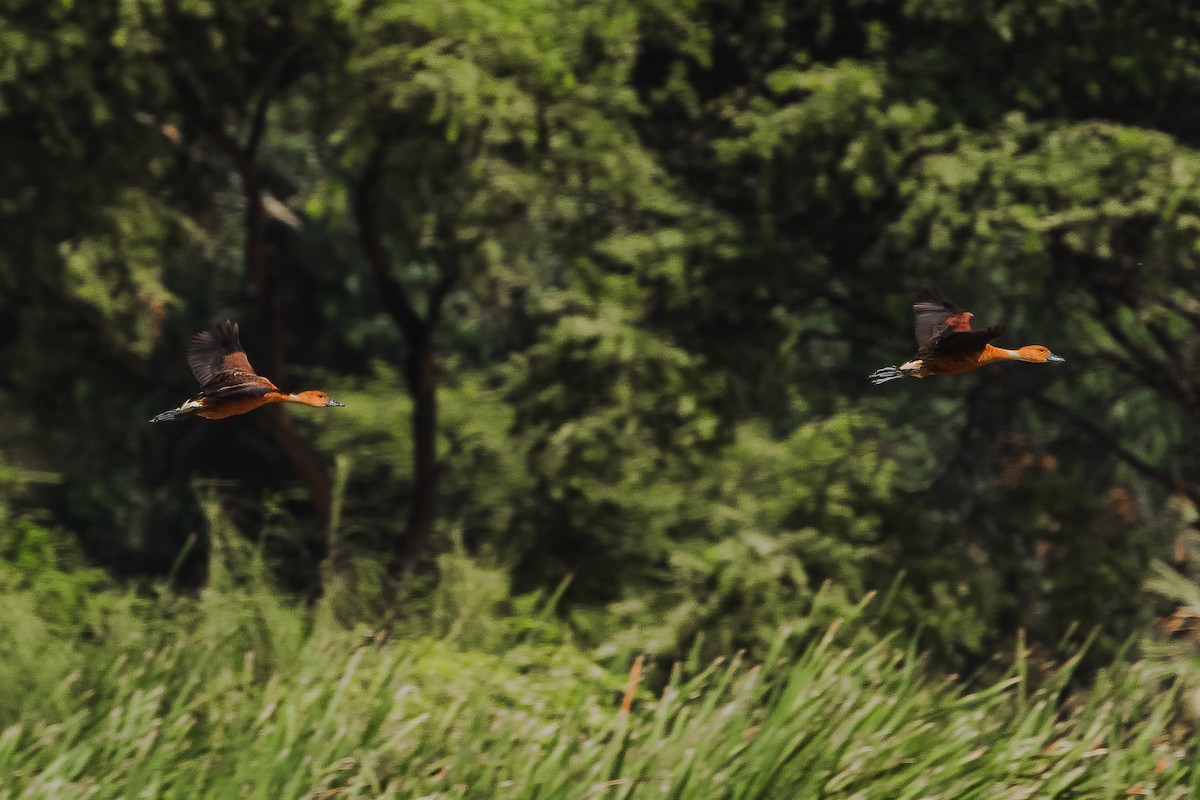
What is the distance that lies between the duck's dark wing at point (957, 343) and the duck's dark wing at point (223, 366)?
72 cm

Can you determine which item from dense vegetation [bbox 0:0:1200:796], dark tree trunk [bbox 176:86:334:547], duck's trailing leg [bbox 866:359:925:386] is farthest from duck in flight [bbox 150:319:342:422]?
dark tree trunk [bbox 176:86:334:547]

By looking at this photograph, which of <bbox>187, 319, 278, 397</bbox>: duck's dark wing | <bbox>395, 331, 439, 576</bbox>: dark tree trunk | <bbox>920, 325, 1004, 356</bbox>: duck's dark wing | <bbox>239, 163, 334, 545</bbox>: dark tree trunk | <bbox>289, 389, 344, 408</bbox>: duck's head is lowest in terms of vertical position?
<bbox>395, 331, 439, 576</bbox>: dark tree trunk

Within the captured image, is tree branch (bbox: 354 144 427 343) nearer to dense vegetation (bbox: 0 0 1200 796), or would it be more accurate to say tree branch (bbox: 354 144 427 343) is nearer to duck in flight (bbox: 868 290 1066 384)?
dense vegetation (bbox: 0 0 1200 796)

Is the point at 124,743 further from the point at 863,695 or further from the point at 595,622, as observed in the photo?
the point at 595,622

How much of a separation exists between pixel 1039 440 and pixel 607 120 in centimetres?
471

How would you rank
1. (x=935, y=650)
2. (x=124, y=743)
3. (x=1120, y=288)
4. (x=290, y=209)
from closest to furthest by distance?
1. (x=124, y=743)
2. (x=1120, y=288)
3. (x=935, y=650)
4. (x=290, y=209)

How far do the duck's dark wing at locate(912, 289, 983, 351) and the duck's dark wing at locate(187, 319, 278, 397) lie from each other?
73 cm

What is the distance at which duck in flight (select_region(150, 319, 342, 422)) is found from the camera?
1.83m

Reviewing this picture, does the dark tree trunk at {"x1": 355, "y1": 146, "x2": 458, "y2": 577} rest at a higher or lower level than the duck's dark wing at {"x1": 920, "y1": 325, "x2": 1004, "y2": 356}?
lower

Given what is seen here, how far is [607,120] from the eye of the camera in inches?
412

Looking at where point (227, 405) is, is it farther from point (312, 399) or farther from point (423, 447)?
point (423, 447)

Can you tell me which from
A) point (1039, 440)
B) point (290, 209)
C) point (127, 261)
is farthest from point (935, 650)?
point (290, 209)

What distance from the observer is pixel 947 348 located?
6.44ft

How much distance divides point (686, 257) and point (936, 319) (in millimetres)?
8495
